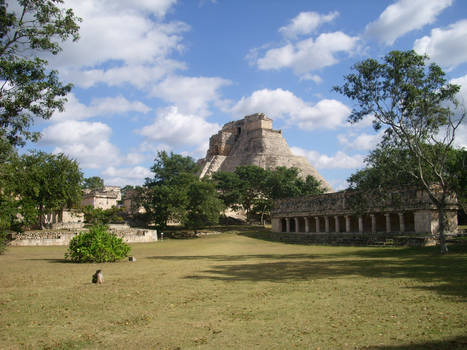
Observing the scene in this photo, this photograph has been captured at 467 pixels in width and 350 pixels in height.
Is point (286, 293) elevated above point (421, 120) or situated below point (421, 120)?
below

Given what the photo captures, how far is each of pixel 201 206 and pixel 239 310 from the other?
38.2 meters

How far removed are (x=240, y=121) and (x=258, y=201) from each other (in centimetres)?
5001

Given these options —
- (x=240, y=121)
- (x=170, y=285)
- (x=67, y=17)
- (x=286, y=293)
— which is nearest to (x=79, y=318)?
(x=170, y=285)

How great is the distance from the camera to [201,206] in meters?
46.0

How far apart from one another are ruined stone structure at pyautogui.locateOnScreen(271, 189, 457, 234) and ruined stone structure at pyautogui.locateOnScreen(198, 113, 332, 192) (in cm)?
3366

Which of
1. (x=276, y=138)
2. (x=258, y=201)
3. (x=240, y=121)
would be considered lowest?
(x=258, y=201)

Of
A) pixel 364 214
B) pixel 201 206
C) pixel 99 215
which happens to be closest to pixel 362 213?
pixel 364 214

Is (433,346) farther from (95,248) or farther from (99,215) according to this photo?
(99,215)

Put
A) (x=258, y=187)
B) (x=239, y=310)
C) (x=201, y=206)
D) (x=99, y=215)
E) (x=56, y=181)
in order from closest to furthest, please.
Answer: (x=239, y=310)
(x=56, y=181)
(x=201, y=206)
(x=99, y=215)
(x=258, y=187)

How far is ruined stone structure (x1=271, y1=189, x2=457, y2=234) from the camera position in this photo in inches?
1142

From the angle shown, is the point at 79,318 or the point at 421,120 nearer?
the point at 79,318

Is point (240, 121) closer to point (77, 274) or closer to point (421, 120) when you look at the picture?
point (421, 120)

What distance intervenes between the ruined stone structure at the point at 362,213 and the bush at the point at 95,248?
1527 cm

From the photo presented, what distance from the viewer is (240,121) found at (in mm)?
101438
